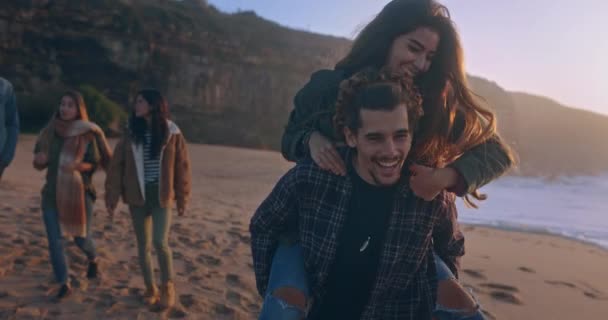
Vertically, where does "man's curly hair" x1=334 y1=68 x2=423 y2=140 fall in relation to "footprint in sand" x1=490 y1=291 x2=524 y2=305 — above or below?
above

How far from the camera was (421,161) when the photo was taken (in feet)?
7.09

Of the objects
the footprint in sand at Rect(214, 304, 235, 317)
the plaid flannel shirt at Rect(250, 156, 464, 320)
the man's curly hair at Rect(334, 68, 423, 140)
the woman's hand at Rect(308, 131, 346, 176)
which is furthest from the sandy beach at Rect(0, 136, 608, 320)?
the man's curly hair at Rect(334, 68, 423, 140)

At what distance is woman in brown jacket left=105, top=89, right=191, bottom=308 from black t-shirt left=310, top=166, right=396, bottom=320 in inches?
110

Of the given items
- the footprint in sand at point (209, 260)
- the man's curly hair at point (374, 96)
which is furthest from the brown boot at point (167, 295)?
the man's curly hair at point (374, 96)

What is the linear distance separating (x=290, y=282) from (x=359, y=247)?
0.31m

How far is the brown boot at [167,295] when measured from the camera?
4.48 m

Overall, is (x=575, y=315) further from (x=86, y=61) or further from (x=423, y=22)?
(x=86, y=61)

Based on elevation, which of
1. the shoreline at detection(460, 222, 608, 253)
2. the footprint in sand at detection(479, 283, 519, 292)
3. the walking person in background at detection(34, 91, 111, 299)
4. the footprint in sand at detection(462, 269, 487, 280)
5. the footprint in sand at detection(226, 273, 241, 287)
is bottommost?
the shoreline at detection(460, 222, 608, 253)

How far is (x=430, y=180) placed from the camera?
6.71 ft

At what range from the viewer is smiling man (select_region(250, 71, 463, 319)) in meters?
2.02

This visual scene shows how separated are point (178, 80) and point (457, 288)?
2967 centimetres

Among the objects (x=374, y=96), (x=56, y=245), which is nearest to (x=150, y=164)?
(x=56, y=245)

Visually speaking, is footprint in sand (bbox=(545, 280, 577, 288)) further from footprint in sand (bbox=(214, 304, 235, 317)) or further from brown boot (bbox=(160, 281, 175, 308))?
brown boot (bbox=(160, 281, 175, 308))

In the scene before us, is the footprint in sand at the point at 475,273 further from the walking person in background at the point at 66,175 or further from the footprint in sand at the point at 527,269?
the walking person in background at the point at 66,175
